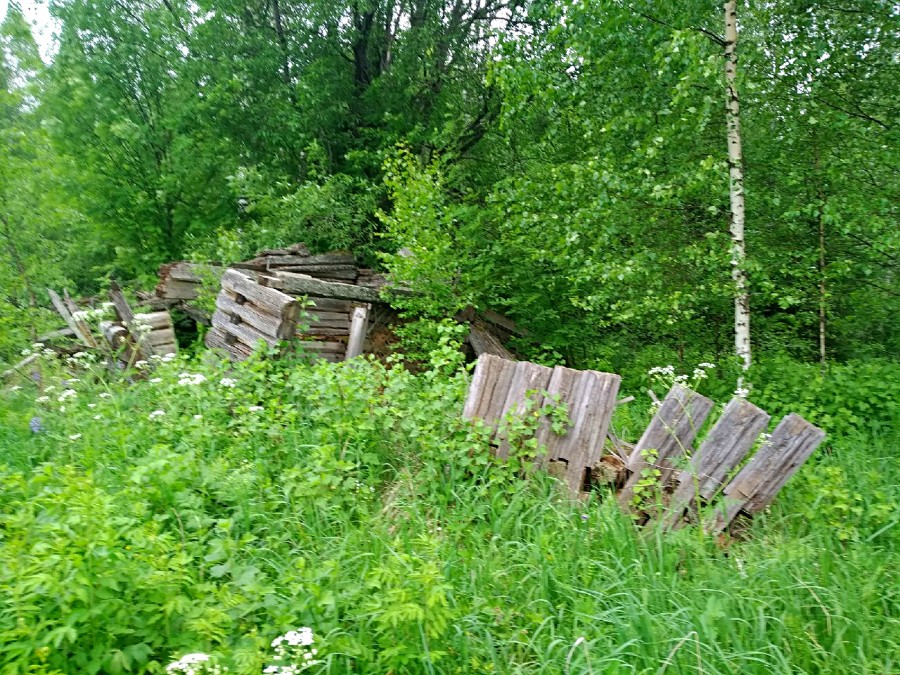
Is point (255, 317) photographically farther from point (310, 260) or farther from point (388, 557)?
point (388, 557)

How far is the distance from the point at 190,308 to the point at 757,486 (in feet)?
34.0

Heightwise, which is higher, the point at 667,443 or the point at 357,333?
the point at 667,443

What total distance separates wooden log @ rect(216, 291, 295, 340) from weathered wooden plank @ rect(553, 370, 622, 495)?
143 inches

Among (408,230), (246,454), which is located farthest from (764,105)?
(246,454)

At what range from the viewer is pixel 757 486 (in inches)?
145

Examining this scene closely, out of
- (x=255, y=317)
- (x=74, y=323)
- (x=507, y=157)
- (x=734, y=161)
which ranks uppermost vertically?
(x=507, y=157)

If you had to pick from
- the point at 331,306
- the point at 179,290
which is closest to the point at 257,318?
the point at 331,306

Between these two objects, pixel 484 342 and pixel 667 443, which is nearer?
pixel 667 443

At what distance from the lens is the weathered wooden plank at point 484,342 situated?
969cm

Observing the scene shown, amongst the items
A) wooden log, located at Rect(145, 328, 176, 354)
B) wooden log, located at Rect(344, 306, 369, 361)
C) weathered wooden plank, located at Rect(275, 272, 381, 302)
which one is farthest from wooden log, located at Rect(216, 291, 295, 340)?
wooden log, located at Rect(344, 306, 369, 361)

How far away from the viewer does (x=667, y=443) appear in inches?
153

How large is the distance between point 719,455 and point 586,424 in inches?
32.9

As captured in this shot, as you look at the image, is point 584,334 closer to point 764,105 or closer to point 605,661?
point 764,105

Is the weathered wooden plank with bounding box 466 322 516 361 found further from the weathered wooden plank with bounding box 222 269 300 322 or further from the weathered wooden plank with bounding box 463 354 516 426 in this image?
the weathered wooden plank with bounding box 463 354 516 426
